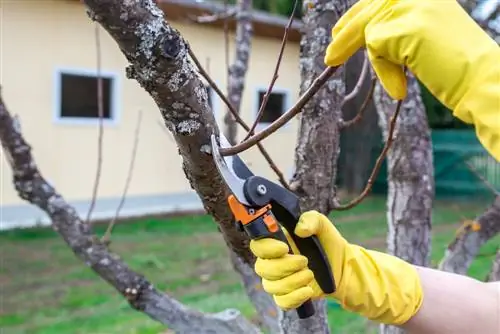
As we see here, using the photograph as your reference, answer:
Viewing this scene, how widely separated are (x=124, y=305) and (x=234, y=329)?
108 inches

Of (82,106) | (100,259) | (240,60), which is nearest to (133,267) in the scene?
(82,106)

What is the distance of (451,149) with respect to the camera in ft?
36.9

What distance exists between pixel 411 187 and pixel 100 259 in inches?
43.9

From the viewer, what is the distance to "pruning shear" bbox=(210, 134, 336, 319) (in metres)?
1.17

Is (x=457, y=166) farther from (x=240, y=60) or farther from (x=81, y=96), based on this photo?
(x=240, y=60)

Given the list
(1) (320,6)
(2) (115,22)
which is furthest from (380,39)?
(1) (320,6)

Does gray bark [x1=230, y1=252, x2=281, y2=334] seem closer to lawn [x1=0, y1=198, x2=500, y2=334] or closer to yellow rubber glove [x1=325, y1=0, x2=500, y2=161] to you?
lawn [x1=0, y1=198, x2=500, y2=334]

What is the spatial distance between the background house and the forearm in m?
5.65

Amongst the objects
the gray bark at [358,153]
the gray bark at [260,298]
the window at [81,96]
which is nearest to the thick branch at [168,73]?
the gray bark at [260,298]

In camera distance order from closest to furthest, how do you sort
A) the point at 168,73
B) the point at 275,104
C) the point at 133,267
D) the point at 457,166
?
the point at 168,73
the point at 133,267
the point at 275,104
the point at 457,166

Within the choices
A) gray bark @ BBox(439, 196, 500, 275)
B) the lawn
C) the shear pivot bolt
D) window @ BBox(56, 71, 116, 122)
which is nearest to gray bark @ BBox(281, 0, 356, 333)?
the shear pivot bolt

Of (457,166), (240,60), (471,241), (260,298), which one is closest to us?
(260,298)

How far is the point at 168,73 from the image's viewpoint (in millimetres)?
1111

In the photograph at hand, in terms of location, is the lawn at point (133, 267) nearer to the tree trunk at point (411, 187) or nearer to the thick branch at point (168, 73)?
the tree trunk at point (411, 187)
